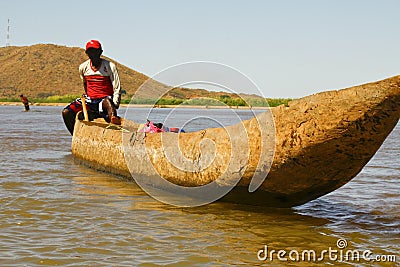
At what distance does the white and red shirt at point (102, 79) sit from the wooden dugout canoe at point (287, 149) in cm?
307

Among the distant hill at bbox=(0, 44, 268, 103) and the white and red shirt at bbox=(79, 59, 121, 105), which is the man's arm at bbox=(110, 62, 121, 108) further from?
the distant hill at bbox=(0, 44, 268, 103)

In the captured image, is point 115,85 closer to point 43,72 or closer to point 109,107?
point 109,107

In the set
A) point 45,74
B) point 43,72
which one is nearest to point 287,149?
point 45,74

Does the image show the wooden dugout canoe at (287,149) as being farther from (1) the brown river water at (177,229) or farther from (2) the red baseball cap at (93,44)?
(2) the red baseball cap at (93,44)

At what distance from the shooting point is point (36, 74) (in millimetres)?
108688

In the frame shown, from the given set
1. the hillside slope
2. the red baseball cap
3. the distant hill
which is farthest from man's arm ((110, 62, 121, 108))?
the hillside slope

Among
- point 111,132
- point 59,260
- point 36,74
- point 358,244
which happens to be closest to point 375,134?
point 358,244

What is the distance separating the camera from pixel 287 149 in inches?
174

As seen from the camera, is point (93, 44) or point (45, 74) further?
point (45, 74)

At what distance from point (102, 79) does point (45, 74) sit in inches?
4159

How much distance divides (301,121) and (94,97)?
219 inches

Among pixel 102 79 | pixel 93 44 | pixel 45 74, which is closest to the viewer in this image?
pixel 93 44

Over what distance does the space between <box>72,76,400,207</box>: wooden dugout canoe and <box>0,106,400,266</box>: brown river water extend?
285 millimetres

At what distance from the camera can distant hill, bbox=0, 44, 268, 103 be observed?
102500 mm
